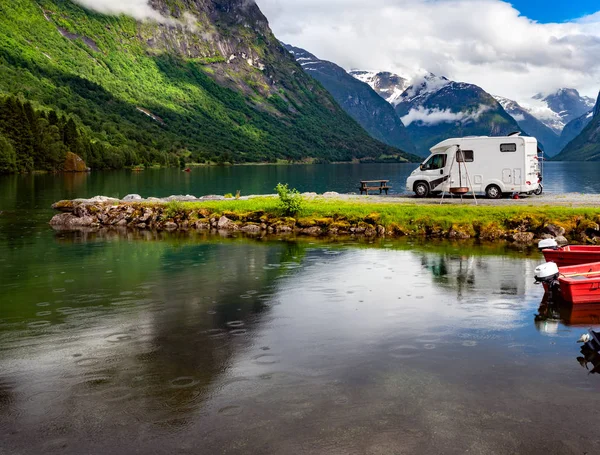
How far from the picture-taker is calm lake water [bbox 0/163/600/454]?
1023 centimetres

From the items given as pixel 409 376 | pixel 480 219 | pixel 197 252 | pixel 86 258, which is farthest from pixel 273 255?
pixel 409 376

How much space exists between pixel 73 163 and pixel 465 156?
432ft

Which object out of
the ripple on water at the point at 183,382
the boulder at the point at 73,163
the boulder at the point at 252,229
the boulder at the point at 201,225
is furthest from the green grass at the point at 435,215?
the boulder at the point at 73,163

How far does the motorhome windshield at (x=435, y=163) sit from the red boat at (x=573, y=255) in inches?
991

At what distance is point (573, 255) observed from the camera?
23312mm

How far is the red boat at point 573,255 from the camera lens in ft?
75.9

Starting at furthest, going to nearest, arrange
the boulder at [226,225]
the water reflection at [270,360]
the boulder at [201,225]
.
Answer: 1. the boulder at [201,225]
2. the boulder at [226,225]
3. the water reflection at [270,360]

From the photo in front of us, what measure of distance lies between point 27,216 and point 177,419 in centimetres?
4795

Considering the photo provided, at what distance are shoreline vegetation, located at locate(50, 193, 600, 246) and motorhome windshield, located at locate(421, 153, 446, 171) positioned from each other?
6.11m

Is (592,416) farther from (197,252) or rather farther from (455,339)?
(197,252)

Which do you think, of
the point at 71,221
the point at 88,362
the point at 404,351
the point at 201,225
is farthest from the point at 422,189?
the point at 88,362

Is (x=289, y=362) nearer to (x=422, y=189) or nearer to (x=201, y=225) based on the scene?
(x=201, y=225)

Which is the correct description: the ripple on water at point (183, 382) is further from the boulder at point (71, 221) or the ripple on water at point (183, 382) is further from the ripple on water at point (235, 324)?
the boulder at point (71, 221)

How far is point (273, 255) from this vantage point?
3148 cm
